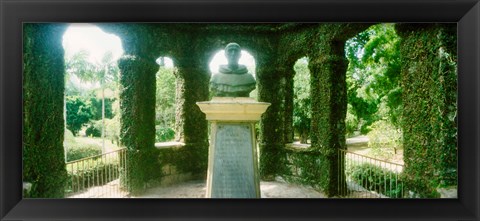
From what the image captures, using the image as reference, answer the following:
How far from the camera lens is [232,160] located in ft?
13.2

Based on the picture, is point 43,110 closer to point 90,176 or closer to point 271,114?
point 90,176

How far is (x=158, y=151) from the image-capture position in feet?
27.9

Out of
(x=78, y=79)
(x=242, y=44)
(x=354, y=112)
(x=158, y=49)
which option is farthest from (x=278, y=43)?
(x=78, y=79)

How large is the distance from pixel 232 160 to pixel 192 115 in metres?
5.66

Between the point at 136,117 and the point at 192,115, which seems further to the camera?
the point at 192,115

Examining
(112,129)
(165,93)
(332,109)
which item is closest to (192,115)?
(332,109)

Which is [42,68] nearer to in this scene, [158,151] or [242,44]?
[158,151]

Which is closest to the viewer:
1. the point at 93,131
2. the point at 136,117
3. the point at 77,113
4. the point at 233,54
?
the point at 233,54
